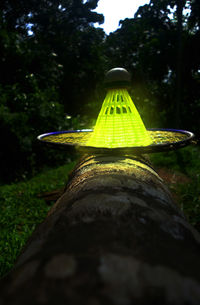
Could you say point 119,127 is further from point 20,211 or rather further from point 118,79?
point 20,211

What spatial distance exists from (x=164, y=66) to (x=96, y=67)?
13.1ft

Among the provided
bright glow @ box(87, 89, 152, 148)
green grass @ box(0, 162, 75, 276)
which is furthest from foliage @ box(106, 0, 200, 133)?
bright glow @ box(87, 89, 152, 148)

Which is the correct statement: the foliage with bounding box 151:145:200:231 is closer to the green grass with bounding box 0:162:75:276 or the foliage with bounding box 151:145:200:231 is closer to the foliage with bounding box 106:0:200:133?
the green grass with bounding box 0:162:75:276

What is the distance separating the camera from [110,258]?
57 cm

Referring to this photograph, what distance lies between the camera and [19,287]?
0.52 metres

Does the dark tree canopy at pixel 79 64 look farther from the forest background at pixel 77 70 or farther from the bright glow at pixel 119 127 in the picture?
the bright glow at pixel 119 127

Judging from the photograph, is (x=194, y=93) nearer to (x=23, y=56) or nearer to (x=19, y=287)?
(x=23, y=56)

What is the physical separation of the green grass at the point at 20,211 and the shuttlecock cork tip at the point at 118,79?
80.5 inches

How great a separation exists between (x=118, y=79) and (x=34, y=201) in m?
3.23

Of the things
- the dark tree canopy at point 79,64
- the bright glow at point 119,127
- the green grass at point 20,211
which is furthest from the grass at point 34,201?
the bright glow at point 119,127

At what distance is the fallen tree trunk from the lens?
482 mm

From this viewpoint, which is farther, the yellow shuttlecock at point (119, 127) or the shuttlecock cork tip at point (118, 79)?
the yellow shuttlecock at point (119, 127)

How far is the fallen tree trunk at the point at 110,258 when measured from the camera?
482 millimetres

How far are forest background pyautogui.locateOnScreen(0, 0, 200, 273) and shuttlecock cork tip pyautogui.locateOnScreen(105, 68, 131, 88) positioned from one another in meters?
2.06
